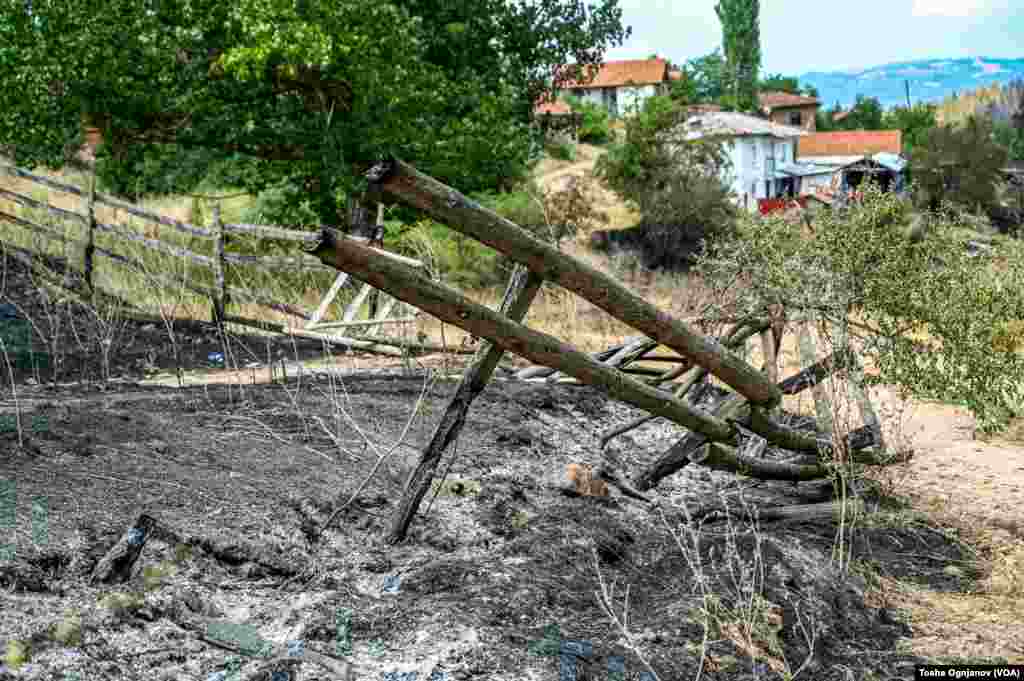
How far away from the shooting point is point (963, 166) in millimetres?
40812

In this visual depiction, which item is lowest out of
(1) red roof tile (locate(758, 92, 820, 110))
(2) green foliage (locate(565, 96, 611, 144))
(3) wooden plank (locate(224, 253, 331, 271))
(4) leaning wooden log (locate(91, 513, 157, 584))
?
(4) leaning wooden log (locate(91, 513, 157, 584))

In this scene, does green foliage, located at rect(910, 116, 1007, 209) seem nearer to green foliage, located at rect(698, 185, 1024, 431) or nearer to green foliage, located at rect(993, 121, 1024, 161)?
green foliage, located at rect(993, 121, 1024, 161)

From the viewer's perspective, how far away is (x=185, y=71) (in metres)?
13.1

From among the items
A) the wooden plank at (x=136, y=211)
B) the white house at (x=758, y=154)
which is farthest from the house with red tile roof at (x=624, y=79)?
the wooden plank at (x=136, y=211)

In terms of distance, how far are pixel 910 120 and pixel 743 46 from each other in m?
12.6

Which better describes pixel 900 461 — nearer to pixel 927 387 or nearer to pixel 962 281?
pixel 927 387

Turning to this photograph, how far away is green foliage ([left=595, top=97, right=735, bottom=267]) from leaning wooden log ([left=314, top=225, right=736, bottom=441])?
23534 mm

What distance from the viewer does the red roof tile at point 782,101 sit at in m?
76.8

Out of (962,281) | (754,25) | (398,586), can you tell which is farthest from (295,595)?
(754,25)

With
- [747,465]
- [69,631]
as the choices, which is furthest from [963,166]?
[69,631]

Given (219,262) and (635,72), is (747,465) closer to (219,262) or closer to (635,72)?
(219,262)

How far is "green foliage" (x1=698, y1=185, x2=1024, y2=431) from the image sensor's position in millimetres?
6418

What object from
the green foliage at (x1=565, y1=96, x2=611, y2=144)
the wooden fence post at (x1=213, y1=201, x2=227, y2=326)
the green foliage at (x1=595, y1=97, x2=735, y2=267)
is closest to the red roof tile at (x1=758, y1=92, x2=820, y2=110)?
the green foliage at (x1=565, y1=96, x2=611, y2=144)

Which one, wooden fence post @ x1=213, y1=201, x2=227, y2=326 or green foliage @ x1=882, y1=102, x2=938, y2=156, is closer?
wooden fence post @ x1=213, y1=201, x2=227, y2=326
